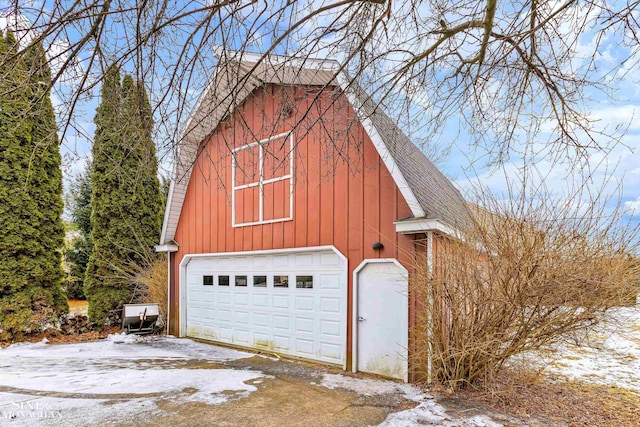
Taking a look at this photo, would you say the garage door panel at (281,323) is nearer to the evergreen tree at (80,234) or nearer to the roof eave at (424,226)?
the roof eave at (424,226)

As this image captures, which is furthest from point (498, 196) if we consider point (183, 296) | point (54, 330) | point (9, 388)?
point (54, 330)

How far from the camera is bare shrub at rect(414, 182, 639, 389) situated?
194 inches

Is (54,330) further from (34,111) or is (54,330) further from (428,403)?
(428,403)

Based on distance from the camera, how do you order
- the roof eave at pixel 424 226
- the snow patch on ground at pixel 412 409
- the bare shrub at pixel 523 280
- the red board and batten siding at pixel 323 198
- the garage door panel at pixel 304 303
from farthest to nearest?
the garage door panel at pixel 304 303, the red board and batten siding at pixel 323 198, the roof eave at pixel 424 226, the bare shrub at pixel 523 280, the snow patch on ground at pixel 412 409

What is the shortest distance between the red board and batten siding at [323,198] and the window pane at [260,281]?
665 mm

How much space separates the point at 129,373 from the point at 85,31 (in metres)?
5.41

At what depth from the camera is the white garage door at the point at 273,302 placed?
23.6ft

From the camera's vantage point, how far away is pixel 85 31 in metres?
3.24

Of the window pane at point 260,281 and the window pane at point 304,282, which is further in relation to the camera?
the window pane at point 260,281

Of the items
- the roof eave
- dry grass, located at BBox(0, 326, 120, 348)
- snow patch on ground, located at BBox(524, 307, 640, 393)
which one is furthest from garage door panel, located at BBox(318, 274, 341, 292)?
dry grass, located at BBox(0, 326, 120, 348)

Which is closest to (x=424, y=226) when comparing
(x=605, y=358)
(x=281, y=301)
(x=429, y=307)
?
(x=429, y=307)

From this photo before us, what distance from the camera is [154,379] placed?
6.17 m

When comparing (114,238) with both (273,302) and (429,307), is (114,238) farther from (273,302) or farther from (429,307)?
(429,307)

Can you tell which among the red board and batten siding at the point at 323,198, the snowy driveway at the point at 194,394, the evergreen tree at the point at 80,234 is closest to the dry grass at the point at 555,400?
the snowy driveway at the point at 194,394
